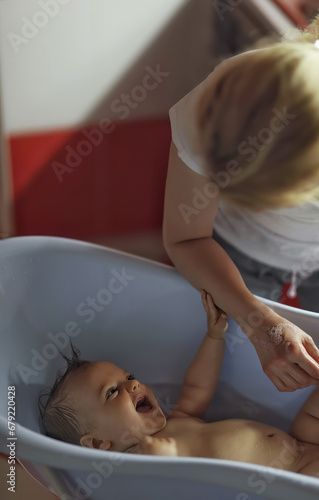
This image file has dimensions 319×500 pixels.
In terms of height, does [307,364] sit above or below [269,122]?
below

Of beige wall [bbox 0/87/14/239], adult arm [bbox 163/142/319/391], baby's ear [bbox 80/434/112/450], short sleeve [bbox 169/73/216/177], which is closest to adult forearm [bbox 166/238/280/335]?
adult arm [bbox 163/142/319/391]

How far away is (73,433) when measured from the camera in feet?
2.30

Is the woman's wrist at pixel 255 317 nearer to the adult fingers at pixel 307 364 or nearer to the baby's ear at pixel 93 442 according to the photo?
the adult fingers at pixel 307 364

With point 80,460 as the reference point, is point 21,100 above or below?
above

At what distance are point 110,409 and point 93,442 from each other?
46 millimetres

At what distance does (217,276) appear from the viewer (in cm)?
74

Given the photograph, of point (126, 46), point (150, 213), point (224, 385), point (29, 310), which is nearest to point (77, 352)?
point (29, 310)

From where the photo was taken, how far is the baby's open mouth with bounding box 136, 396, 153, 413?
2.41ft

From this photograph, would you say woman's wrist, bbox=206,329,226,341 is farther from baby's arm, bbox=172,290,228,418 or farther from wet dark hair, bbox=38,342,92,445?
wet dark hair, bbox=38,342,92,445

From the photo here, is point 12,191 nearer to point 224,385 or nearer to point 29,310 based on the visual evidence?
point 29,310

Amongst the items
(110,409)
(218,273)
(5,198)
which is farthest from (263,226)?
(5,198)

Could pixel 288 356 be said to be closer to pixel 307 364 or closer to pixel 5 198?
pixel 307 364

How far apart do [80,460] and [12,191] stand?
0.66 meters

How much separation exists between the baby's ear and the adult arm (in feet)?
0.70
